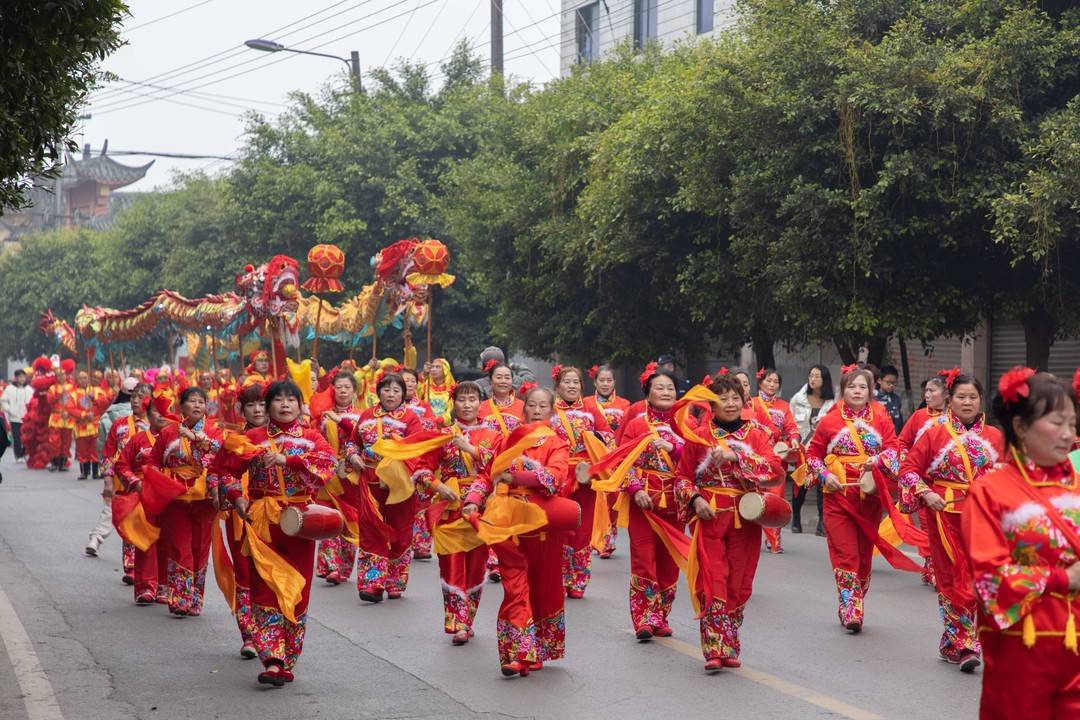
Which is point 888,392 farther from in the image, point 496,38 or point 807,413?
point 496,38

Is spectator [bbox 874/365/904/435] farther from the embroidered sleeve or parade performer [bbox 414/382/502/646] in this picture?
the embroidered sleeve

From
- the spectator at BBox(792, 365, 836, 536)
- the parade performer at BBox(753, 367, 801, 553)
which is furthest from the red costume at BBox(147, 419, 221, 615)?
the spectator at BBox(792, 365, 836, 536)

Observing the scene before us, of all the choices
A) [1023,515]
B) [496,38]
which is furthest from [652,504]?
[496,38]

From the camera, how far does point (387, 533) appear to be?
10.9 meters

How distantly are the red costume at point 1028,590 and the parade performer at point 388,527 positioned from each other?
262 inches

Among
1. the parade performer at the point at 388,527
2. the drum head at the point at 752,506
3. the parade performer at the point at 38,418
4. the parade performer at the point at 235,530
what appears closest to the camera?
the drum head at the point at 752,506

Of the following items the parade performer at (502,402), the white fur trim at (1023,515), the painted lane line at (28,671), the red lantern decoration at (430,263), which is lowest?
the painted lane line at (28,671)

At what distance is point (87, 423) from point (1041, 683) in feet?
73.5

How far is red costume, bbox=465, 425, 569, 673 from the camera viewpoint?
7.94 meters

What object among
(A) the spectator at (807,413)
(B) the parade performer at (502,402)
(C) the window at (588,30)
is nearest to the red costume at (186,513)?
(B) the parade performer at (502,402)

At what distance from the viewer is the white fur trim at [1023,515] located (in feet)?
14.9

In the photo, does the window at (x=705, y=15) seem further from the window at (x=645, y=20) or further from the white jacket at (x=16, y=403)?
the white jacket at (x=16, y=403)

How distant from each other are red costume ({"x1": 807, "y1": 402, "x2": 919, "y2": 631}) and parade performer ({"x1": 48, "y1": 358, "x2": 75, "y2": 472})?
18.0 meters

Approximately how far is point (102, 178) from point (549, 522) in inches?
3040
